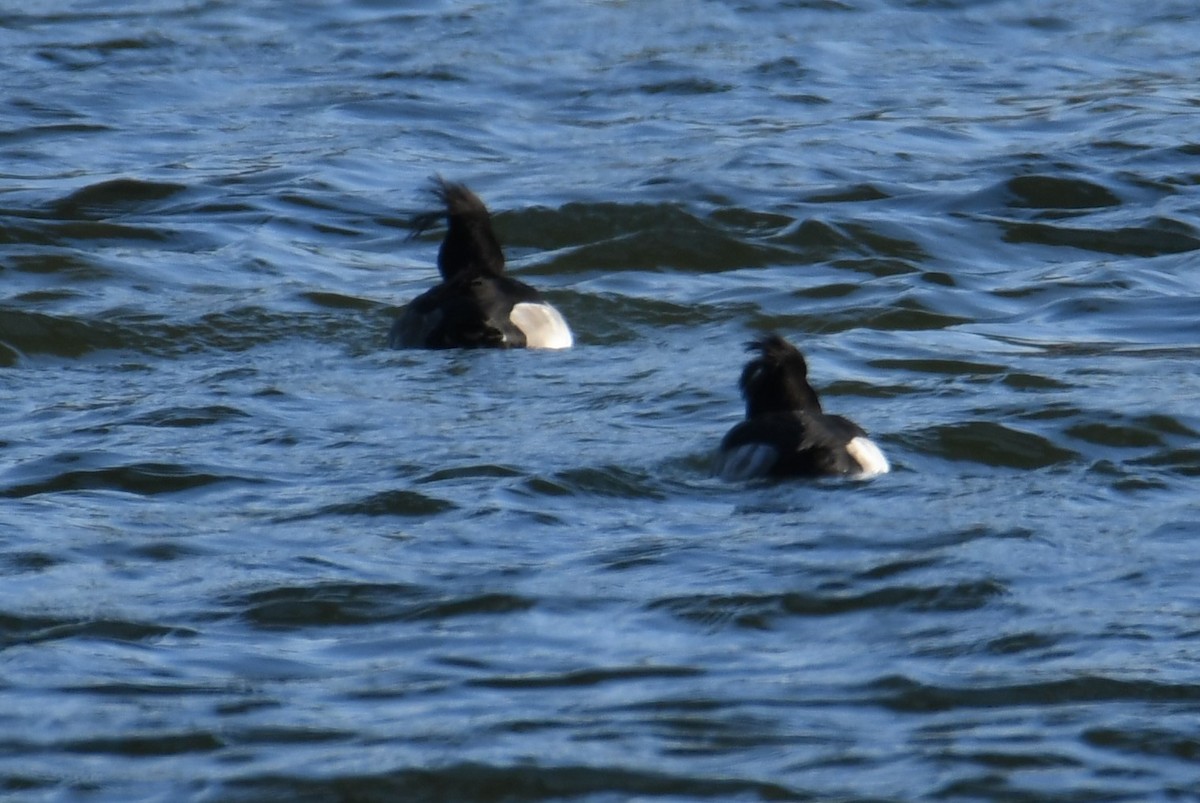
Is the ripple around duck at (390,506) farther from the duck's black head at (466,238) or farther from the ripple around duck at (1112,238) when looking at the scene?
the ripple around duck at (1112,238)

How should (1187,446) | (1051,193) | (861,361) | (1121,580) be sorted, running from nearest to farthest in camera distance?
(1121,580) → (1187,446) → (861,361) → (1051,193)

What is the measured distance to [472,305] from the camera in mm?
12164

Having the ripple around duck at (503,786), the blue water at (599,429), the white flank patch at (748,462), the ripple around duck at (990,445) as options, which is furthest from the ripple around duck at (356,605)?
the ripple around duck at (990,445)

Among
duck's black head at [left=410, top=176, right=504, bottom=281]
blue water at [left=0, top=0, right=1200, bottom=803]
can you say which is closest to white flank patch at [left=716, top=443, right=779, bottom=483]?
blue water at [left=0, top=0, right=1200, bottom=803]

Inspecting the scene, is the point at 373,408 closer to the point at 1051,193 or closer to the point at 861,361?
the point at 861,361

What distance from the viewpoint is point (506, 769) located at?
20.2 feet

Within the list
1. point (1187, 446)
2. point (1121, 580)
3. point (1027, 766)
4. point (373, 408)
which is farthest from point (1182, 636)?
point (373, 408)

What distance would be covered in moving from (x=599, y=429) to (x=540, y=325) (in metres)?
1.97

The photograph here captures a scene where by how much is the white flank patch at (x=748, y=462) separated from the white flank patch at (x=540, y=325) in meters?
2.85

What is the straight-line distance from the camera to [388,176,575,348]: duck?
12086 mm

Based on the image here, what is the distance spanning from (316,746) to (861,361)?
242 inches

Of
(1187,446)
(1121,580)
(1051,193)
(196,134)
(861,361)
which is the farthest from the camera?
(196,134)

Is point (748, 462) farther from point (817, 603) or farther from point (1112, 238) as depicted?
point (1112, 238)

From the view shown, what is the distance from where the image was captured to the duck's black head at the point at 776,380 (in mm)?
9547
